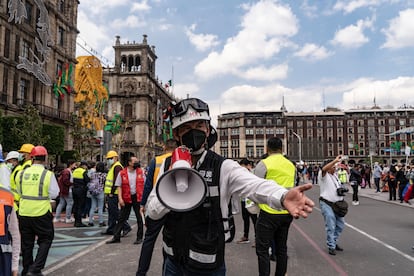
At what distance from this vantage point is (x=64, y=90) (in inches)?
1323

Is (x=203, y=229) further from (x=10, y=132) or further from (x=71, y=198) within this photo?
(x=10, y=132)

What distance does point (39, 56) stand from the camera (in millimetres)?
30391

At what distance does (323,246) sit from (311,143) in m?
89.8

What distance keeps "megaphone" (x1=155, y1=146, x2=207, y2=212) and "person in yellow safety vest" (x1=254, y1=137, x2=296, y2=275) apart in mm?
2423

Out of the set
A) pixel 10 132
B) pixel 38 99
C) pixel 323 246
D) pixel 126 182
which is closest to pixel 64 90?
pixel 38 99

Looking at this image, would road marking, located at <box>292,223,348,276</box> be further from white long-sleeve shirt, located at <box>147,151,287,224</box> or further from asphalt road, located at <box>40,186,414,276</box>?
white long-sleeve shirt, located at <box>147,151,287,224</box>

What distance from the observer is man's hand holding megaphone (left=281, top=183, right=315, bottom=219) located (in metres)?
1.79

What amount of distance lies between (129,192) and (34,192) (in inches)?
118

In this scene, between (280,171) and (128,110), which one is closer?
(280,171)

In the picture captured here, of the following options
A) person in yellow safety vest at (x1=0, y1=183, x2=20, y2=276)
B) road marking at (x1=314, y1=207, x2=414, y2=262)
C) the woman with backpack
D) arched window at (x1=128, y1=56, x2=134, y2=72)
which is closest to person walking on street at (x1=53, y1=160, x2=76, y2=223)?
the woman with backpack

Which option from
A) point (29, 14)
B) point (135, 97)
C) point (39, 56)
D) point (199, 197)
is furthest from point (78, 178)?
point (135, 97)

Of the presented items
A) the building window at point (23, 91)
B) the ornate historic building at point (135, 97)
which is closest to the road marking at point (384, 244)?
the building window at point (23, 91)

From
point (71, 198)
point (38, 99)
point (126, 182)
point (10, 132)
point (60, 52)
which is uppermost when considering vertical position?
point (60, 52)

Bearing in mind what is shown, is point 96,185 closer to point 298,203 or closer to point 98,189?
point 98,189
